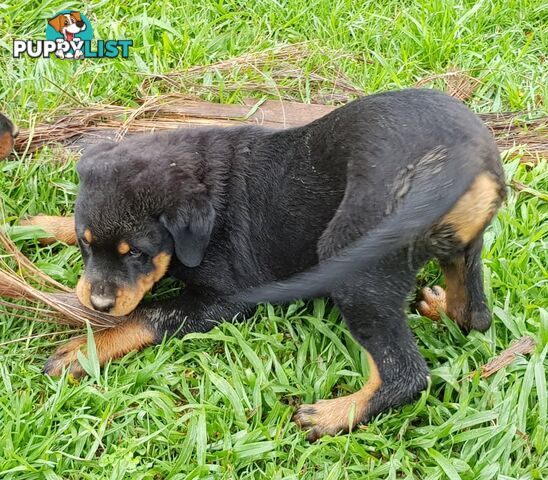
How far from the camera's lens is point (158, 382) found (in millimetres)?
3518

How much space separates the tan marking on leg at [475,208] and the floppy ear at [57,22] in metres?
3.85

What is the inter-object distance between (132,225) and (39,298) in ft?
2.20

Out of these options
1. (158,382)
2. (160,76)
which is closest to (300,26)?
(160,76)

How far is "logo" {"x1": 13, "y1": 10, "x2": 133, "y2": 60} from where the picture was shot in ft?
17.6

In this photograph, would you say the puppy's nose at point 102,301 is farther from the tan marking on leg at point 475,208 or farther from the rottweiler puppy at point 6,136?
the tan marking on leg at point 475,208

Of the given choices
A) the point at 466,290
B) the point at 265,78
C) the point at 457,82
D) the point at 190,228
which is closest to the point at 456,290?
the point at 466,290

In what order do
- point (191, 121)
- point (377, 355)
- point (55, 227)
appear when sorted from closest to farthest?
point (377, 355), point (55, 227), point (191, 121)

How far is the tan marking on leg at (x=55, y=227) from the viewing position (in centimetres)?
419

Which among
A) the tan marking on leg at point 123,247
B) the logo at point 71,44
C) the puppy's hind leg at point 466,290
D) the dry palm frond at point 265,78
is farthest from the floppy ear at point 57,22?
the puppy's hind leg at point 466,290

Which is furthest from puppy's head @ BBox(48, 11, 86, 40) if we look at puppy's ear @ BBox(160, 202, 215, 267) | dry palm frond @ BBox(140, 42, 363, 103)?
puppy's ear @ BBox(160, 202, 215, 267)

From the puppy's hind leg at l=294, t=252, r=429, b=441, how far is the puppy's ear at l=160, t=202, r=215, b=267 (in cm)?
73

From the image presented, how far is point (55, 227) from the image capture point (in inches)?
166

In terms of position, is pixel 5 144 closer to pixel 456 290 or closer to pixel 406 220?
pixel 406 220

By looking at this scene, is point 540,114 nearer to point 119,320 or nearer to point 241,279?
point 241,279
